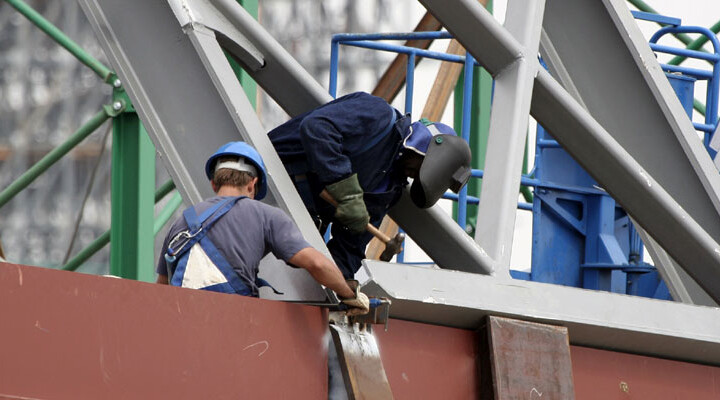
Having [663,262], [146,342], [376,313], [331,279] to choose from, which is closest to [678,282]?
[663,262]

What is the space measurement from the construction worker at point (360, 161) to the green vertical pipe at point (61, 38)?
5.32 meters

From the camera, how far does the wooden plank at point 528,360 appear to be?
187 inches

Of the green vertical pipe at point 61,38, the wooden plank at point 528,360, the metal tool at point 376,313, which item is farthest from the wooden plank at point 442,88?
the metal tool at point 376,313

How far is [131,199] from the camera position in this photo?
10.1 metres

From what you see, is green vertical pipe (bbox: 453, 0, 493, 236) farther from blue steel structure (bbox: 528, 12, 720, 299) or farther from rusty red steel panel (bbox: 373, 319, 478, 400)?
rusty red steel panel (bbox: 373, 319, 478, 400)

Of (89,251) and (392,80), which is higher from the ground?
(392,80)

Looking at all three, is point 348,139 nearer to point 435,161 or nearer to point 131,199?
point 435,161

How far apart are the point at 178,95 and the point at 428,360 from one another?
141cm

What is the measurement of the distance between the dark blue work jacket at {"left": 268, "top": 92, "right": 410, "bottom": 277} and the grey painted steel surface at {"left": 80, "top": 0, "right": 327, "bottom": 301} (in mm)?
254

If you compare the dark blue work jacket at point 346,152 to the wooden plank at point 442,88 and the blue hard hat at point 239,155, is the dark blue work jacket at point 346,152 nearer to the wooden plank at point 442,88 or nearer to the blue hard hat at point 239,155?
the blue hard hat at point 239,155

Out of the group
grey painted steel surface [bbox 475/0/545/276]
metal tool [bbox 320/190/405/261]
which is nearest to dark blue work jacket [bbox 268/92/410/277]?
metal tool [bbox 320/190/405/261]

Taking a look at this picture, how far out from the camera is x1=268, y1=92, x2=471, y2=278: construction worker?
507cm

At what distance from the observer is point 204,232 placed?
177 inches

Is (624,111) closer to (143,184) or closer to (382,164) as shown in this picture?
(382,164)
